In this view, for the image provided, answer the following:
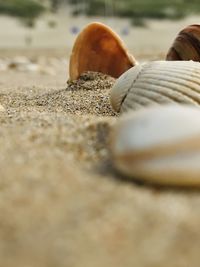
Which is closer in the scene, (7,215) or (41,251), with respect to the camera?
(41,251)

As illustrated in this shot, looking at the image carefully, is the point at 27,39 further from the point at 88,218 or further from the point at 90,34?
the point at 88,218

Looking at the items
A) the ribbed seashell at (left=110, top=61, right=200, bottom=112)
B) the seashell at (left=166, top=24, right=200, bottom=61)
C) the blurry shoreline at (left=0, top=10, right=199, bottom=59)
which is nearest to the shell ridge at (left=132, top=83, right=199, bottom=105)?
the ribbed seashell at (left=110, top=61, right=200, bottom=112)

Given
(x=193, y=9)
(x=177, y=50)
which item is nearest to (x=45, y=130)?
(x=177, y=50)

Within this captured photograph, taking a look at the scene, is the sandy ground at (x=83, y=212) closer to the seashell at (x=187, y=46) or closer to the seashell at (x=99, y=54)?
the seashell at (x=187, y=46)

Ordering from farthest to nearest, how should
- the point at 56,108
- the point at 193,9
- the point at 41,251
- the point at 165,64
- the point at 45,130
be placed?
the point at 193,9 < the point at 56,108 < the point at 165,64 < the point at 45,130 < the point at 41,251

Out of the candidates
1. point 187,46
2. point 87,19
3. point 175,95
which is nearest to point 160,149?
point 175,95

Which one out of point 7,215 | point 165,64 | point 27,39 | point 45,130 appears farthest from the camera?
point 27,39

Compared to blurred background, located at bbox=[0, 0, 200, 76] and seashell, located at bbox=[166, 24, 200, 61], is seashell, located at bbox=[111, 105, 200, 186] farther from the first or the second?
blurred background, located at bbox=[0, 0, 200, 76]

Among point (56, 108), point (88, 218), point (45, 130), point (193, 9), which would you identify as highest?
point (88, 218)
